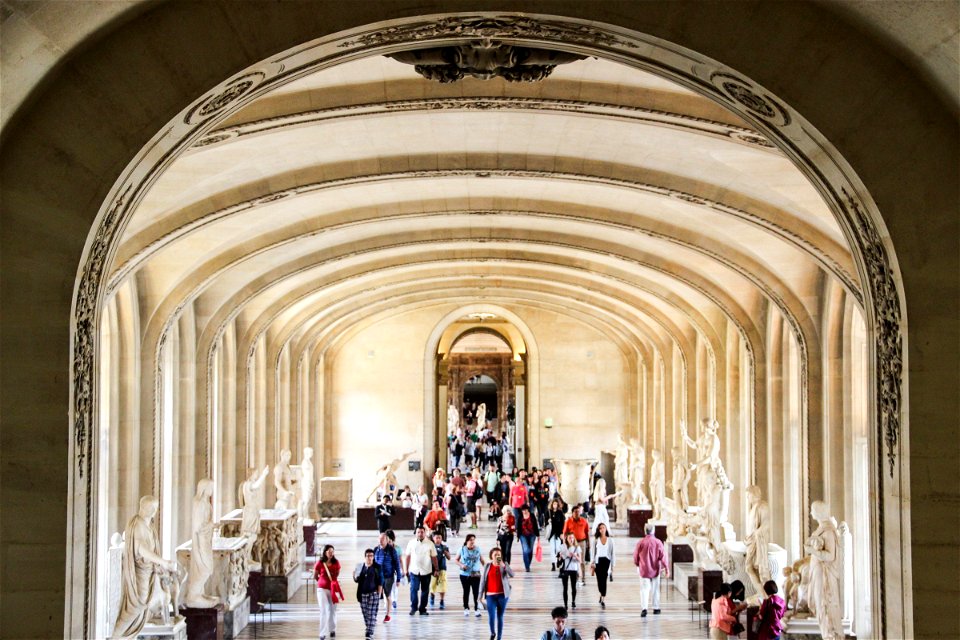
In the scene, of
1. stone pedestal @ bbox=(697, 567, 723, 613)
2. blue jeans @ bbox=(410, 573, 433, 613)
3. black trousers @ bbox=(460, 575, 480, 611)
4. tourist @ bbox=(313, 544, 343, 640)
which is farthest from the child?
stone pedestal @ bbox=(697, 567, 723, 613)

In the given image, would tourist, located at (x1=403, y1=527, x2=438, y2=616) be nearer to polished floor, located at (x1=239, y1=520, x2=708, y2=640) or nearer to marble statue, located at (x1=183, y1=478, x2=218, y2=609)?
polished floor, located at (x1=239, y1=520, x2=708, y2=640)

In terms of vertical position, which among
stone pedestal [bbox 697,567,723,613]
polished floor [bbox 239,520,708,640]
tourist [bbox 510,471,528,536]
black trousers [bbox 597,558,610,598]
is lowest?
polished floor [bbox 239,520,708,640]

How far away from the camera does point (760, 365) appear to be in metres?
20.4

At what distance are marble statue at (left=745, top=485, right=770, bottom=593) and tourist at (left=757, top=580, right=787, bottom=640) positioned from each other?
9.01 ft

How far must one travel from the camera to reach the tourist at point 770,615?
1159 cm

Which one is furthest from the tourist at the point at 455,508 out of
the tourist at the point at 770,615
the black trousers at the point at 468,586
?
the tourist at the point at 770,615

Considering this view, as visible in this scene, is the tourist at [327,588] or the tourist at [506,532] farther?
the tourist at [506,532]

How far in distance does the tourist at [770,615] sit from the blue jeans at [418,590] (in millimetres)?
5853

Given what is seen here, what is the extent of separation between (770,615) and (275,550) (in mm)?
9632

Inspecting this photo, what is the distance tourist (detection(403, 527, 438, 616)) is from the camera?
16.1 m

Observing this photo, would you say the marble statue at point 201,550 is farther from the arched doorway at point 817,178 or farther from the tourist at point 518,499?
the tourist at point 518,499

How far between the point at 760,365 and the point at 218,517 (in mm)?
11595

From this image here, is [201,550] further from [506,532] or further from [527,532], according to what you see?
[527,532]

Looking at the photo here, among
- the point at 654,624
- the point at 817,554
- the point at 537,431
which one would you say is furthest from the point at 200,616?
the point at 537,431
